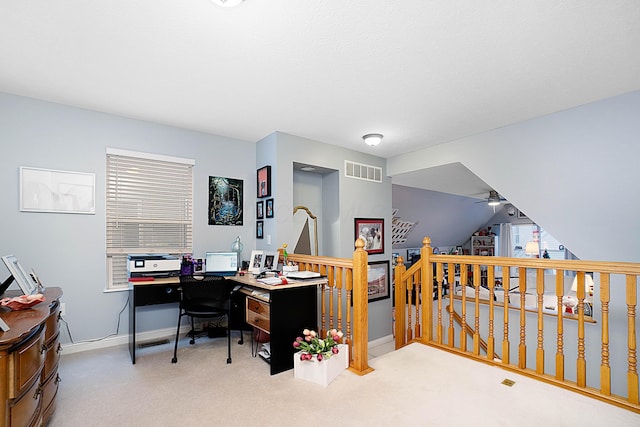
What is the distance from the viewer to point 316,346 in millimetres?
2607

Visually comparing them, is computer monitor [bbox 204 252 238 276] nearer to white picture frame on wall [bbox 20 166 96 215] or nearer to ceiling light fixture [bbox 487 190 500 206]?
white picture frame on wall [bbox 20 166 96 215]

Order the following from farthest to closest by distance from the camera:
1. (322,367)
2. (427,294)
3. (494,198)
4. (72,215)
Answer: (494,198) < (72,215) < (427,294) < (322,367)

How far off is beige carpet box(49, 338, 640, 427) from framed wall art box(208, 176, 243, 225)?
1794 millimetres

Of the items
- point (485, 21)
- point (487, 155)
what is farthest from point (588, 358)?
point (485, 21)

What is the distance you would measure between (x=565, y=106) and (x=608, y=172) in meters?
0.77

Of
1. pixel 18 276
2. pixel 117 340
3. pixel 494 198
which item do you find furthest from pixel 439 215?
pixel 18 276

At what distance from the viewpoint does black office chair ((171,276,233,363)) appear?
9.93 feet

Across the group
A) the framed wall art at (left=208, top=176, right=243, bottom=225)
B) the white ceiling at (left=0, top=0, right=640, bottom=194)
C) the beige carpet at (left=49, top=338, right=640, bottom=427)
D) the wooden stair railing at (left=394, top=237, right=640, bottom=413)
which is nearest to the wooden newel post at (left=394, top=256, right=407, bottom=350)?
the wooden stair railing at (left=394, top=237, right=640, bottom=413)

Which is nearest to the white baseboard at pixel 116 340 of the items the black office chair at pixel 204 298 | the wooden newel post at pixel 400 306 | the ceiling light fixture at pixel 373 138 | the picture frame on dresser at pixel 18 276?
the black office chair at pixel 204 298

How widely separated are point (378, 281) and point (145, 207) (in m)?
3.42

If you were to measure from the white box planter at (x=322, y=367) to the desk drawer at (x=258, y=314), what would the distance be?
0.38 m

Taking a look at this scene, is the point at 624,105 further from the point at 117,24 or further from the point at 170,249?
the point at 170,249

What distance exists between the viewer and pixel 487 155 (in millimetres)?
4051

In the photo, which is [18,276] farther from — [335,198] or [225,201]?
[335,198]
